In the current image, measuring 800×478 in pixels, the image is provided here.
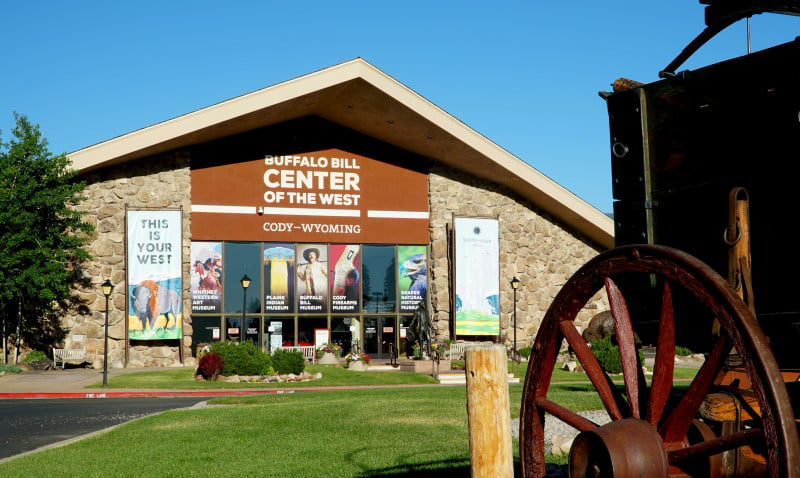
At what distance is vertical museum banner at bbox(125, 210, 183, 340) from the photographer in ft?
111

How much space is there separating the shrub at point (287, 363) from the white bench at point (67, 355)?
913 centimetres

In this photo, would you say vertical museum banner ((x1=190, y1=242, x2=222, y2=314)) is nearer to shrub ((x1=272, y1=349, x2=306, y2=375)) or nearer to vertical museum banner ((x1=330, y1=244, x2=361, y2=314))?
vertical museum banner ((x1=330, y1=244, x2=361, y2=314))

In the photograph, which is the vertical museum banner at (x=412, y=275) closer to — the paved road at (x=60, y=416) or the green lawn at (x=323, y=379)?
the green lawn at (x=323, y=379)

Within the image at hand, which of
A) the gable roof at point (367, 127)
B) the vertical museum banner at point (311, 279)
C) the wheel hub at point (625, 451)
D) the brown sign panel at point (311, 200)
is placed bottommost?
the wheel hub at point (625, 451)

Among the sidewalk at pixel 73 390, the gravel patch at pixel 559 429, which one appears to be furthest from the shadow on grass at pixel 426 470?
the sidewalk at pixel 73 390

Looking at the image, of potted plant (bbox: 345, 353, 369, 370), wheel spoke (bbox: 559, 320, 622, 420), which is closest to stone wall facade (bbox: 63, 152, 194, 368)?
potted plant (bbox: 345, 353, 369, 370)

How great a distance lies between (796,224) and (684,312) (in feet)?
2.77

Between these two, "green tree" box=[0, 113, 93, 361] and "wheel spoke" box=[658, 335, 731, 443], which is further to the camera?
"green tree" box=[0, 113, 93, 361]

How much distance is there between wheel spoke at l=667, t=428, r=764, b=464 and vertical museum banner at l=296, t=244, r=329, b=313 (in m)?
33.4

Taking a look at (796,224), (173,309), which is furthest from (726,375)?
(173,309)

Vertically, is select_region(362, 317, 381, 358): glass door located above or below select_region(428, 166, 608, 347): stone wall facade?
below

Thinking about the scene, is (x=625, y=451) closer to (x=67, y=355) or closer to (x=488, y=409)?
(x=488, y=409)

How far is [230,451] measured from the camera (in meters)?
Answer: 10.1

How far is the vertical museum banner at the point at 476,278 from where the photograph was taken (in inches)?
1511
